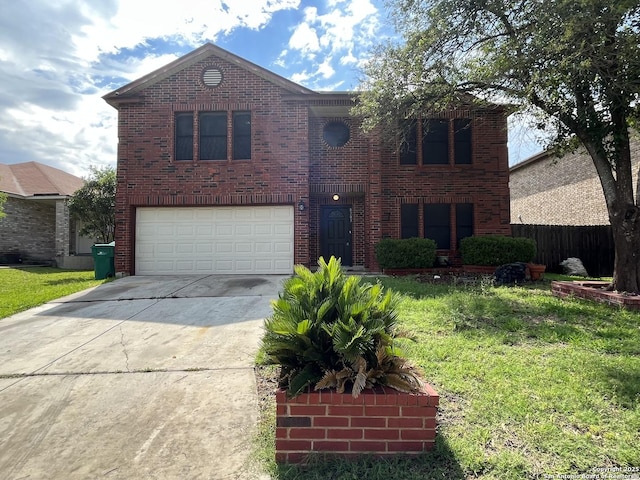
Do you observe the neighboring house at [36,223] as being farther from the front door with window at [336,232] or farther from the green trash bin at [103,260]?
the front door with window at [336,232]

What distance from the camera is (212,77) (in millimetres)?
11016

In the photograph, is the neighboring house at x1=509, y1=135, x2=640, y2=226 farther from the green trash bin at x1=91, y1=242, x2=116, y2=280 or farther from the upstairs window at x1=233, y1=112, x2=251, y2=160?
the green trash bin at x1=91, y1=242, x2=116, y2=280

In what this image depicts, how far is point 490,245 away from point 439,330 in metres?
6.79

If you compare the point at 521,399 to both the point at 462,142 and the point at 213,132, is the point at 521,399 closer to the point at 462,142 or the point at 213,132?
the point at 462,142

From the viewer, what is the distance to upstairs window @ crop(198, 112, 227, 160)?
11039 millimetres

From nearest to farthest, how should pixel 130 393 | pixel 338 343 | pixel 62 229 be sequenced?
pixel 338 343
pixel 130 393
pixel 62 229

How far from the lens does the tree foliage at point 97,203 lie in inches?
616

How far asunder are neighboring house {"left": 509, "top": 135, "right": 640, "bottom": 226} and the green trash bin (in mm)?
15680

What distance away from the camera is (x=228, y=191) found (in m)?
10.8

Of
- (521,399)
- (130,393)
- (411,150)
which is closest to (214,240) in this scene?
(411,150)

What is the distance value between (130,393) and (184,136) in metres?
9.47

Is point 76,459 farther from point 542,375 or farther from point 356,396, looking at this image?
point 542,375

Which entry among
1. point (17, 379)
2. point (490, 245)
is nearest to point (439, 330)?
point (17, 379)

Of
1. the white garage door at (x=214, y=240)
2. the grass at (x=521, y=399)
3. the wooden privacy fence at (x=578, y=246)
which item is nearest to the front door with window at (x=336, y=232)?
the white garage door at (x=214, y=240)
